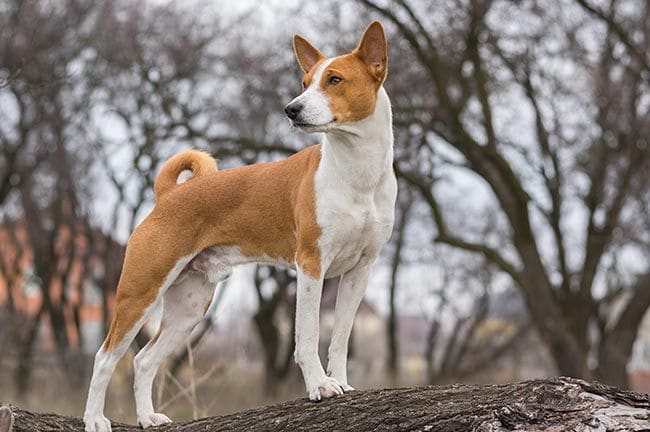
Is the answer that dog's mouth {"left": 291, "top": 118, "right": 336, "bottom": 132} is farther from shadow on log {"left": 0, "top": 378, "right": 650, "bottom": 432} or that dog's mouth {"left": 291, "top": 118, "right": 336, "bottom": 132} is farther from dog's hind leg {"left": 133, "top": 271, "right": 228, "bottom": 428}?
dog's hind leg {"left": 133, "top": 271, "right": 228, "bottom": 428}

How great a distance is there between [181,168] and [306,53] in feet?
3.90

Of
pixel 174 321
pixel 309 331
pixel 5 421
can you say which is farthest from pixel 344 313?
pixel 5 421

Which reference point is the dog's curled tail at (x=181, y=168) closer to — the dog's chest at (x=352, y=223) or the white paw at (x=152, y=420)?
the dog's chest at (x=352, y=223)

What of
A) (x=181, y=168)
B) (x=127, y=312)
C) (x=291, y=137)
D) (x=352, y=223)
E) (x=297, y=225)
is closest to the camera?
(x=352, y=223)

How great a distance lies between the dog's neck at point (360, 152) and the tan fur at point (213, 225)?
0.96 feet

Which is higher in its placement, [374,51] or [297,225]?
[374,51]

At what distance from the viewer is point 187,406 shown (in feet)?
53.8

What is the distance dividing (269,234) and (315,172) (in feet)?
1.63

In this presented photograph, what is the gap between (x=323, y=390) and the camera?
5027mm

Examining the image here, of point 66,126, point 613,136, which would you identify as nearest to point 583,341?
point 613,136

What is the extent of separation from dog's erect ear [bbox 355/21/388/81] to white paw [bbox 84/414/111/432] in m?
2.43

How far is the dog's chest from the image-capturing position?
5145 mm

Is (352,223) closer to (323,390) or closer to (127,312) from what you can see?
(323,390)

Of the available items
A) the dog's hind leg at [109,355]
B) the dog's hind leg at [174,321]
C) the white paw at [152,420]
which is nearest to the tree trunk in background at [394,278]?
the dog's hind leg at [174,321]
